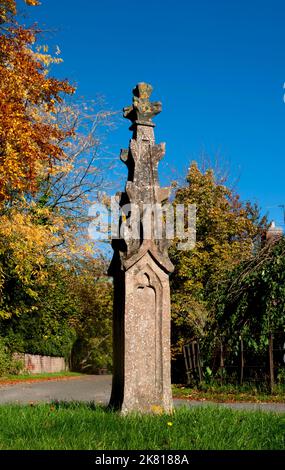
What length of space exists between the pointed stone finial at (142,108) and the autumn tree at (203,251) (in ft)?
47.6

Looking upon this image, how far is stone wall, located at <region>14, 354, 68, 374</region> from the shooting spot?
989 inches

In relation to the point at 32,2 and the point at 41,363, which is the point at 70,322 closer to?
the point at 41,363

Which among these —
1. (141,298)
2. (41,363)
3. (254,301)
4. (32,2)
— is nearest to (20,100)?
(32,2)

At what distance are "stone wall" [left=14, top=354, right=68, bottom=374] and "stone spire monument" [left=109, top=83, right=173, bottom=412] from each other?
1795cm

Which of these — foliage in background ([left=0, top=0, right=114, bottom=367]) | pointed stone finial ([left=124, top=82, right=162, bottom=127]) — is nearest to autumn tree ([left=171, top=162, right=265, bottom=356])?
foliage in background ([left=0, top=0, right=114, bottom=367])

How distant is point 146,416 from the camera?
697 centimetres

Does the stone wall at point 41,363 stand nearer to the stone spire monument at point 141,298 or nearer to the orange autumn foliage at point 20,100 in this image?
the orange autumn foliage at point 20,100

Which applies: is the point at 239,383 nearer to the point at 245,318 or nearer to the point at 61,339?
the point at 245,318

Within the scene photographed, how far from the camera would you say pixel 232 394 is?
47.1ft

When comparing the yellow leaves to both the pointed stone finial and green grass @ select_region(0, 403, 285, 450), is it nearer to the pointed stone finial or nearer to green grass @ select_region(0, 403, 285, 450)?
the pointed stone finial

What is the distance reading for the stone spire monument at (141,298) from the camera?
298 inches

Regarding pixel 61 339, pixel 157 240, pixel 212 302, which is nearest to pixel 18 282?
pixel 61 339

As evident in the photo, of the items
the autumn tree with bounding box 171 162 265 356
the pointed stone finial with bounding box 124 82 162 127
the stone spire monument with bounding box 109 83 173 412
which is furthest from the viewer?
the autumn tree with bounding box 171 162 265 356
